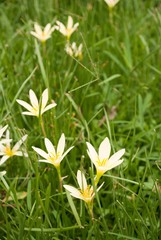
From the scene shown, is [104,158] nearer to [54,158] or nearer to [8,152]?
[54,158]

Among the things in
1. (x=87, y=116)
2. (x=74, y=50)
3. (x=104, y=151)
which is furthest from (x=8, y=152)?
(x=74, y=50)

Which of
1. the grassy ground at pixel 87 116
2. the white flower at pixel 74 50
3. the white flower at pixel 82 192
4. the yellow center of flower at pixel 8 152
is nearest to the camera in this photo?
the white flower at pixel 82 192

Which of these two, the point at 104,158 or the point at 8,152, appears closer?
the point at 104,158

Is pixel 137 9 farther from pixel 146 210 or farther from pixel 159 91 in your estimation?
pixel 146 210

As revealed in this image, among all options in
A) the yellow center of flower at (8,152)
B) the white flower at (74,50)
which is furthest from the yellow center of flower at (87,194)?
the white flower at (74,50)

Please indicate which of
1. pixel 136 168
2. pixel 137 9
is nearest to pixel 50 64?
pixel 136 168

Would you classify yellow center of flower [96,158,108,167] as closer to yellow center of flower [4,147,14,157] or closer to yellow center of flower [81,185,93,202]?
yellow center of flower [81,185,93,202]

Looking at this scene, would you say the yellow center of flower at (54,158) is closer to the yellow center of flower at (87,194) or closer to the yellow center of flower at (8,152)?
the yellow center of flower at (87,194)

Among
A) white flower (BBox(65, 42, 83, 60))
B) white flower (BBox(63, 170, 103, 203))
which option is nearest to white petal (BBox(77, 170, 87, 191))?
white flower (BBox(63, 170, 103, 203))

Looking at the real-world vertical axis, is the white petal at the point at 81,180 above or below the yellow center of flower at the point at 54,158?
below
